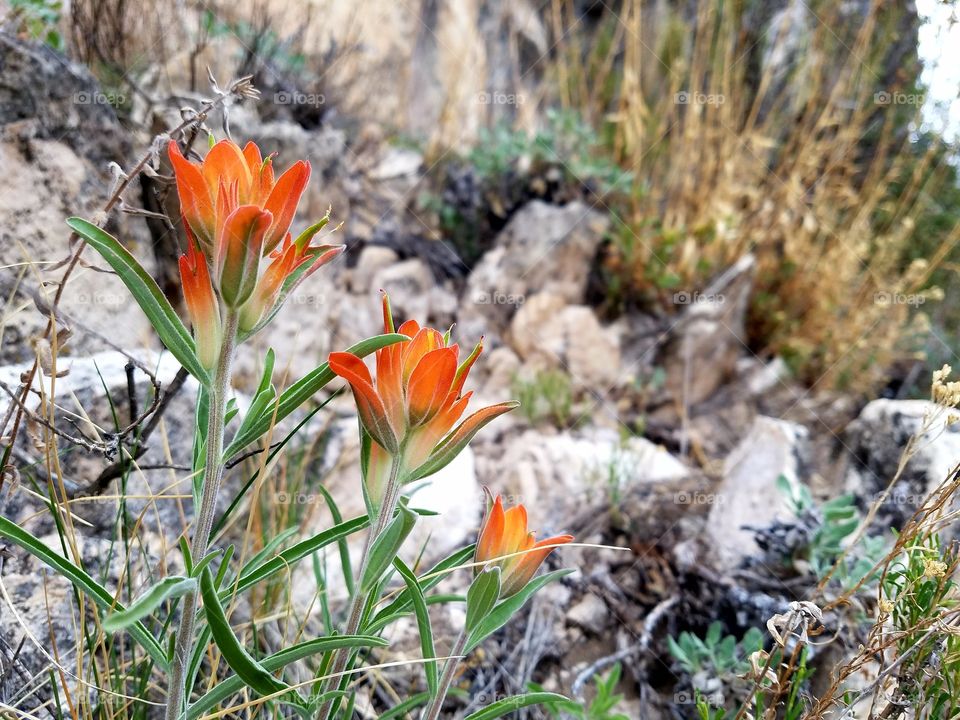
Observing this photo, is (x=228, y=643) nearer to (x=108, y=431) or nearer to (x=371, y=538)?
(x=371, y=538)

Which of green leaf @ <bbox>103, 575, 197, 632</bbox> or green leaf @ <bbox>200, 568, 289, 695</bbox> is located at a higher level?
green leaf @ <bbox>103, 575, 197, 632</bbox>

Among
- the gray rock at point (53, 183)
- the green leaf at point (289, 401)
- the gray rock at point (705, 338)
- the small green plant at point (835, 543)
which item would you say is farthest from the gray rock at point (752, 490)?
the gray rock at point (53, 183)

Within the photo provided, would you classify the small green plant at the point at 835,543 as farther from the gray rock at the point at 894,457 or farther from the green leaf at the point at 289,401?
the green leaf at the point at 289,401

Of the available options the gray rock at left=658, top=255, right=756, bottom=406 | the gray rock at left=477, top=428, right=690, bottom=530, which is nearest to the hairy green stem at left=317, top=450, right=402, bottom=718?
the gray rock at left=477, top=428, right=690, bottom=530

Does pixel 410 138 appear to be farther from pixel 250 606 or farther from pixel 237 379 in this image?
pixel 250 606

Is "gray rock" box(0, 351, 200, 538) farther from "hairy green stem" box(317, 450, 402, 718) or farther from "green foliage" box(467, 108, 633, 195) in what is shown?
"green foliage" box(467, 108, 633, 195)
